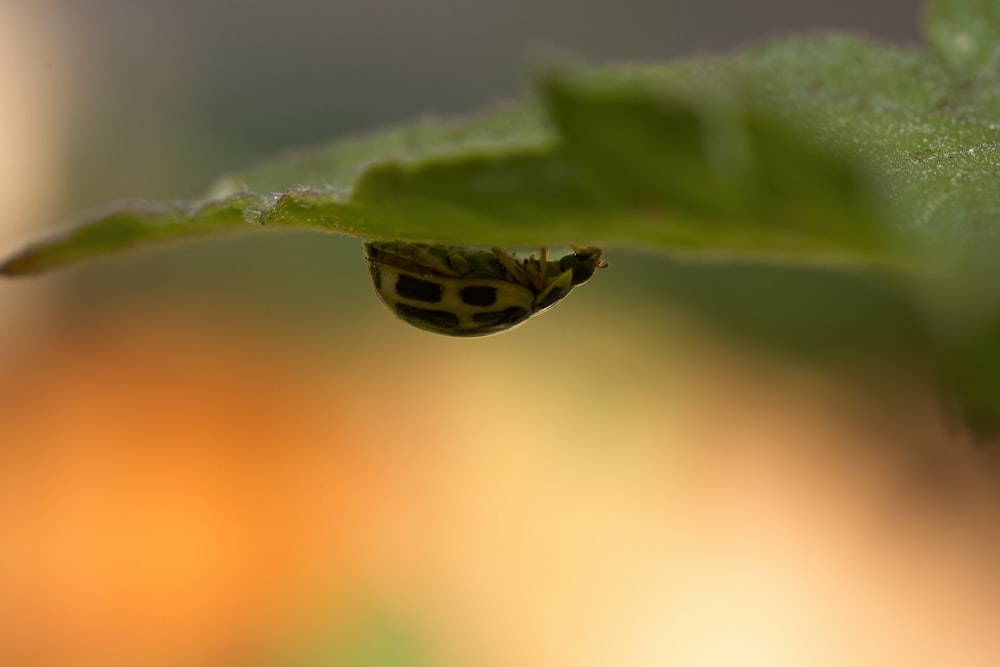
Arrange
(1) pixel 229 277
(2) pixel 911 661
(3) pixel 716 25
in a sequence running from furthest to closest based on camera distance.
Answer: (3) pixel 716 25
(1) pixel 229 277
(2) pixel 911 661

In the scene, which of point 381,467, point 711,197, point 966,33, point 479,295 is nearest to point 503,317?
point 479,295

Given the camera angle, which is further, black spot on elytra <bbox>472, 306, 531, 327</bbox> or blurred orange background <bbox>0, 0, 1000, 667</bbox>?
blurred orange background <bbox>0, 0, 1000, 667</bbox>

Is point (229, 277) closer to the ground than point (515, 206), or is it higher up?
higher up

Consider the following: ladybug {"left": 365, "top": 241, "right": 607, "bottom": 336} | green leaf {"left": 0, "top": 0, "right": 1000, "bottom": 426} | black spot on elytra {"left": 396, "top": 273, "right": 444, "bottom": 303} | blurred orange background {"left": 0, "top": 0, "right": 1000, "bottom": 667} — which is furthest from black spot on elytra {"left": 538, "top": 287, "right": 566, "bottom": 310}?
blurred orange background {"left": 0, "top": 0, "right": 1000, "bottom": 667}

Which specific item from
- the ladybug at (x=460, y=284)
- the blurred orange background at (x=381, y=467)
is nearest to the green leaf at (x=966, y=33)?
the ladybug at (x=460, y=284)

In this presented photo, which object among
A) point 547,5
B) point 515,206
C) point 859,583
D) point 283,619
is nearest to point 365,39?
point 547,5

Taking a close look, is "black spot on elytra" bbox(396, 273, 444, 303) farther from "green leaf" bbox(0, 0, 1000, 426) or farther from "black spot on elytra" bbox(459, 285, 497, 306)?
"green leaf" bbox(0, 0, 1000, 426)

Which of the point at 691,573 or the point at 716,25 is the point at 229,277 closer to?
the point at 691,573
